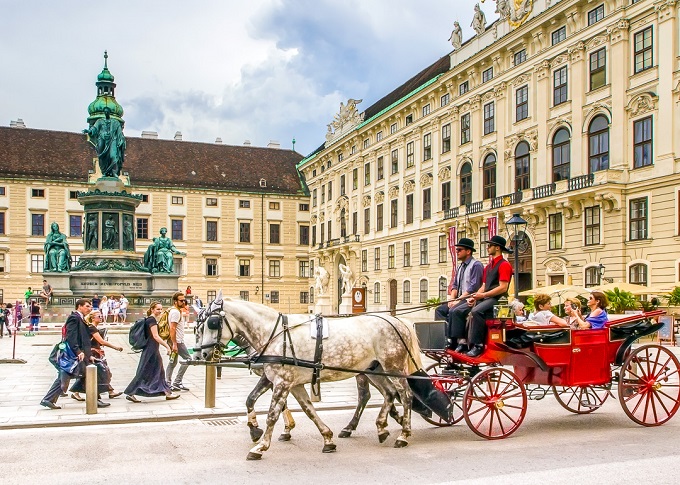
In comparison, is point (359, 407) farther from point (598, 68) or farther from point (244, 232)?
point (244, 232)

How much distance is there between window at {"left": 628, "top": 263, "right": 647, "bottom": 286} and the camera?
3006cm

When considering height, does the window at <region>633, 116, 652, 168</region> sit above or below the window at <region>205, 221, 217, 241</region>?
above

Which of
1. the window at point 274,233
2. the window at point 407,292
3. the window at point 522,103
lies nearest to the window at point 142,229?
the window at point 274,233

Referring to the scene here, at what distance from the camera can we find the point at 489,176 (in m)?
40.5

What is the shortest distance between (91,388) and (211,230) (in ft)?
189

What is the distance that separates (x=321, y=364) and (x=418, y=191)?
40.0m

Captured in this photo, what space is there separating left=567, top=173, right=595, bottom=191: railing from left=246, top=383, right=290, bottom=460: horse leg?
26.3 m

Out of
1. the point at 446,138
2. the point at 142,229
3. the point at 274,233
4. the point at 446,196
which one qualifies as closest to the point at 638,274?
the point at 446,196

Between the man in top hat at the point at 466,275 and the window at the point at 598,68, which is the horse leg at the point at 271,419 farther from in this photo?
the window at the point at 598,68

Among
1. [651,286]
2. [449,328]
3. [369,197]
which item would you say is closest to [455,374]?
[449,328]

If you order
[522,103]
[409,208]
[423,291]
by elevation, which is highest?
[522,103]

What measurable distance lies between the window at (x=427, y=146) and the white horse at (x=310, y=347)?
38.4 m

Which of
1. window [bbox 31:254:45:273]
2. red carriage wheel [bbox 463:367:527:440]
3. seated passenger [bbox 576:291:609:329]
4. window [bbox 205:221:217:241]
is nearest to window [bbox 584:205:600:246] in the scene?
seated passenger [bbox 576:291:609:329]

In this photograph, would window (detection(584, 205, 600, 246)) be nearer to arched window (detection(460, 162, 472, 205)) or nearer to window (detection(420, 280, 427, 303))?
arched window (detection(460, 162, 472, 205))
